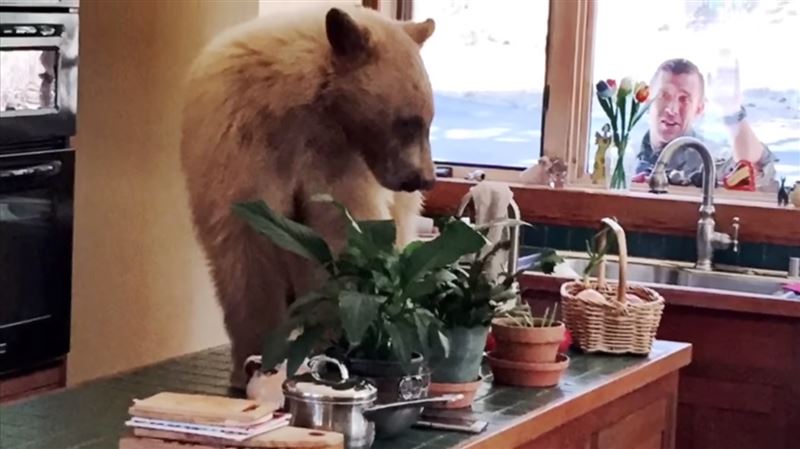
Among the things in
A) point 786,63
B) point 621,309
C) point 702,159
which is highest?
point 786,63

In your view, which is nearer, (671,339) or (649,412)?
(649,412)

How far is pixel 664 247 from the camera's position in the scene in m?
4.14

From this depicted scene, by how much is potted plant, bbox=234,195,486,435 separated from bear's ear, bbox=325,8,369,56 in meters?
0.27

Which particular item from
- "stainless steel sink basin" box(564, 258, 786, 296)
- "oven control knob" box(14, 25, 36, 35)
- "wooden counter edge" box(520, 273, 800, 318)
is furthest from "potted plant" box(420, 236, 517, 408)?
"stainless steel sink basin" box(564, 258, 786, 296)

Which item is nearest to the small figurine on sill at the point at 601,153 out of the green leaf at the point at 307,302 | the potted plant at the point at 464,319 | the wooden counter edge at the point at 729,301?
the wooden counter edge at the point at 729,301

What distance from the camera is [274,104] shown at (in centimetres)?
→ 214

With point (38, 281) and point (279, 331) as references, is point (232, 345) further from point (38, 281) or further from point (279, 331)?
point (38, 281)

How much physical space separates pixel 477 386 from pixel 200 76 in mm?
709

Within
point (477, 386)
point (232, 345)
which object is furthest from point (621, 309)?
point (232, 345)

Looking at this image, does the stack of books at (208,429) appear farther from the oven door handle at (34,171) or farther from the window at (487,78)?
the window at (487,78)

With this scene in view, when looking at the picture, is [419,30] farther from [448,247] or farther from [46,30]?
[46,30]

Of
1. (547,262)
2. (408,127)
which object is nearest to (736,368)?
(547,262)

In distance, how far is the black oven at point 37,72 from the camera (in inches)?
131

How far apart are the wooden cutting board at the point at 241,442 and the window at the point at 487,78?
110 inches
